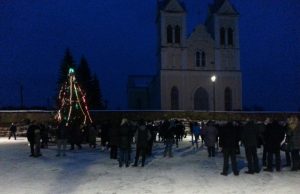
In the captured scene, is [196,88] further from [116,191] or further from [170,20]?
[116,191]

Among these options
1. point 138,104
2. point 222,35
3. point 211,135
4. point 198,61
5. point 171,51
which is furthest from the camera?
point 138,104

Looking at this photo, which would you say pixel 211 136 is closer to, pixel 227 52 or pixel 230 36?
pixel 227 52

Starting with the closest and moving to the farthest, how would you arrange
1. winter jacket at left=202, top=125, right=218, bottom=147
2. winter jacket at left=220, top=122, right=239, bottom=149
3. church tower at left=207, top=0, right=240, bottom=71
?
1. winter jacket at left=220, top=122, right=239, bottom=149
2. winter jacket at left=202, top=125, right=218, bottom=147
3. church tower at left=207, top=0, right=240, bottom=71

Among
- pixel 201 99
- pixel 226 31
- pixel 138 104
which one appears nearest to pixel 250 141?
pixel 201 99

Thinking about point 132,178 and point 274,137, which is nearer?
point 132,178

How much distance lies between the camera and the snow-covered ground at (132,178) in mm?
12203

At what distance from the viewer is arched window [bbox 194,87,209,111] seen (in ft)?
217

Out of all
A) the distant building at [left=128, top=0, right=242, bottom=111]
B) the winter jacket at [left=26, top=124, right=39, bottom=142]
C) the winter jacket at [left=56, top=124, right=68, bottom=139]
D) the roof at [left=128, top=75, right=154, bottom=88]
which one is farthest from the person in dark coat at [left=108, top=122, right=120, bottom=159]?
the roof at [left=128, top=75, right=154, bottom=88]

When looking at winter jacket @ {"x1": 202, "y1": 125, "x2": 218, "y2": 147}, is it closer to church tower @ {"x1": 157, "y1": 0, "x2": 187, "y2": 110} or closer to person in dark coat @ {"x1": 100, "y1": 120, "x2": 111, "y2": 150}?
person in dark coat @ {"x1": 100, "y1": 120, "x2": 111, "y2": 150}

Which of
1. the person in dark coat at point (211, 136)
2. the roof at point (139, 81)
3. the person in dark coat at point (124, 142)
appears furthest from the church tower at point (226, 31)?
the person in dark coat at point (124, 142)

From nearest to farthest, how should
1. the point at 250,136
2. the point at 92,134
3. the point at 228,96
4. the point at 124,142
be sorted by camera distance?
the point at 250,136, the point at 124,142, the point at 92,134, the point at 228,96

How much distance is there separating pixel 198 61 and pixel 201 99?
17.3ft

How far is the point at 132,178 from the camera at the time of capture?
45.9ft

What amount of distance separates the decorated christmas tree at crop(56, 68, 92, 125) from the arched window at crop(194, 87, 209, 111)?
3836 cm
